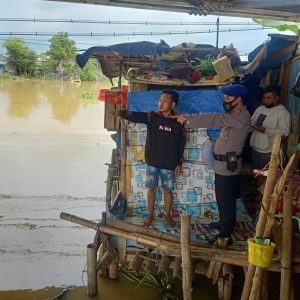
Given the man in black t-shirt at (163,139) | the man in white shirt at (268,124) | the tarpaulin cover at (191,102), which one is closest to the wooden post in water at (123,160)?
the tarpaulin cover at (191,102)

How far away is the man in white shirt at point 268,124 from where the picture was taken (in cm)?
474

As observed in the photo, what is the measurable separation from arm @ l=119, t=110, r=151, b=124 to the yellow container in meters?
2.32

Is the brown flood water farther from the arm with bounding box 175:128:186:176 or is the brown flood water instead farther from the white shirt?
the white shirt

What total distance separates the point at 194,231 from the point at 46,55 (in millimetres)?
45832

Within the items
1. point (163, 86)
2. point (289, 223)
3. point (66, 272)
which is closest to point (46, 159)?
point (66, 272)


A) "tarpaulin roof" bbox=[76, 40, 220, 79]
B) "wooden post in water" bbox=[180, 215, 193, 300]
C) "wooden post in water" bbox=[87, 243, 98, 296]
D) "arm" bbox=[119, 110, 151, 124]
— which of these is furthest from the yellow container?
"tarpaulin roof" bbox=[76, 40, 220, 79]

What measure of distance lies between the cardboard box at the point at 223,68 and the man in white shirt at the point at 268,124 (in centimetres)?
50

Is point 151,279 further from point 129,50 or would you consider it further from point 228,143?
point 129,50

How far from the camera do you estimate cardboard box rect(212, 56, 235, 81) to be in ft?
15.8

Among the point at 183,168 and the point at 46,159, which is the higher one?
the point at 183,168

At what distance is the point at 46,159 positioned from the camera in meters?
13.9

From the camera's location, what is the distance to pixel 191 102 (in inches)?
205

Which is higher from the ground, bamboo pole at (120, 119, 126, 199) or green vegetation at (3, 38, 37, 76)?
green vegetation at (3, 38, 37, 76)

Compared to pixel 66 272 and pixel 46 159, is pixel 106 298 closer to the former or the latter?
pixel 66 272
